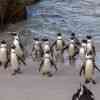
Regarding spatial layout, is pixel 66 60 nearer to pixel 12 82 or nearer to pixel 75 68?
pixel 75 68

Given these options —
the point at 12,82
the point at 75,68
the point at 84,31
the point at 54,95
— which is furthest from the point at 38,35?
the point at 54,95

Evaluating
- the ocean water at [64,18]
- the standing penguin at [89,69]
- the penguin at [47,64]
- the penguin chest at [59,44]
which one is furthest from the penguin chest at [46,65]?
the ocean water at [64,18]

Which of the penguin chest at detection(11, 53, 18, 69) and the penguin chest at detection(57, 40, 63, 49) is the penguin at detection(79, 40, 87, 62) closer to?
the penguin chest at detection(57, 40, 63, 49)

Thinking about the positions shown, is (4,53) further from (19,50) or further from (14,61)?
(14,61)

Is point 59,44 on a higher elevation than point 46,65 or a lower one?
higher

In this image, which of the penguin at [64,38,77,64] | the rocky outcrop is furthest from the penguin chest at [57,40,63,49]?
the rocky outcrop

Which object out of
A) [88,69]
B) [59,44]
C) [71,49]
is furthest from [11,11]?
[88,69]

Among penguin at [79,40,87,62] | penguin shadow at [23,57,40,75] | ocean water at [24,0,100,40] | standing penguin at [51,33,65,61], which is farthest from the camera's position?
ocean water at [24,0,100,40]

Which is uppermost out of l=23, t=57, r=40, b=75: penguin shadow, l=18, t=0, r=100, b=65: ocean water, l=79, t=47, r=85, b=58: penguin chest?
l=79, t=47, r=85, b=58: penguin chest

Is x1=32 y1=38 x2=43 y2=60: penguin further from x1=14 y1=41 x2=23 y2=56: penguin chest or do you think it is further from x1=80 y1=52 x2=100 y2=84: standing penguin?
x1=80 y1=52 x2=100 y2=84: standing penguin

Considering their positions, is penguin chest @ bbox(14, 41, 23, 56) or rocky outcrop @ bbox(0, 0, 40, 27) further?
rocky outcrop @ bbox(0, 0, 40, 27)

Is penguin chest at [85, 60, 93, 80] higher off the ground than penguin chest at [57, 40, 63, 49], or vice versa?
penguin chest at [57, 40, 63, 49]

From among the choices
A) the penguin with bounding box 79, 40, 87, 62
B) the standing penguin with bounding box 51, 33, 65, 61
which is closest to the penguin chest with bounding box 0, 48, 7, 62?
the standing penguin with bounding box 51, 33, 65, 61

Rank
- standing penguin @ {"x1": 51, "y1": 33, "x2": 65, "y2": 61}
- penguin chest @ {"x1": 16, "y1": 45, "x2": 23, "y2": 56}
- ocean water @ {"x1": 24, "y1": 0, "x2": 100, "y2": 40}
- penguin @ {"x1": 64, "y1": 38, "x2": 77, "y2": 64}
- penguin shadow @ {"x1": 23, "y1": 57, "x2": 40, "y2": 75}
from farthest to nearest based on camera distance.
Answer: ocean water @ {"x1": 24, "y1": 0, "x2": 100, "y2": 40} → standing penguin @ {"x1": 51, "y1": 33, "x2": 65, "y2": 61} → penguin chest @ {"x1": 16, "y1": 45, "x2": 23, "y2": 56} → penguin @ {"x1": 64, "y1": 38, "x2": 77, "y2": 64} → penguin shadow @ {"x1": 23, "y1": 57, "x2": 40, "y2": 75}
